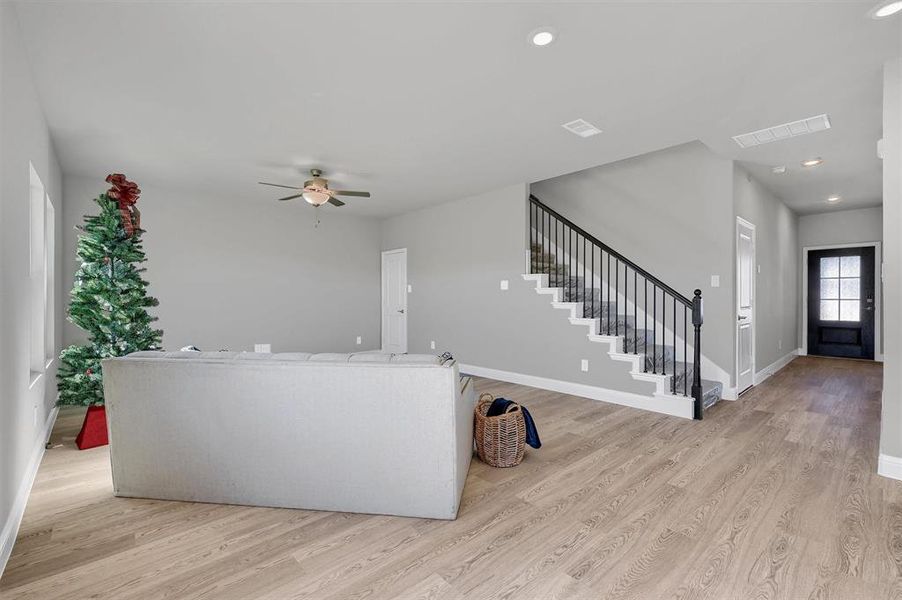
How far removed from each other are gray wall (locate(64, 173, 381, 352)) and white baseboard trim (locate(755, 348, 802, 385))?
233 inches

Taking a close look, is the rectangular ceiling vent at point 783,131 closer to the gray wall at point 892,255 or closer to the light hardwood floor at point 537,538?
the gray wall at point 892,255

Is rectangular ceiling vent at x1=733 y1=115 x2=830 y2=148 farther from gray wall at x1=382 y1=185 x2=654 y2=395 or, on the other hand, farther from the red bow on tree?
the red bow on tree

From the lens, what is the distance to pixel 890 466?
2689 millimetres

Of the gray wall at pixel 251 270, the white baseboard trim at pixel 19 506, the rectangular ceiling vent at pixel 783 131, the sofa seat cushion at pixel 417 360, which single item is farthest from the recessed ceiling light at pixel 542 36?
the gray wall at pixel 251 270

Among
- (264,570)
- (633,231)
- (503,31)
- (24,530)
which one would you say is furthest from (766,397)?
(24,530)

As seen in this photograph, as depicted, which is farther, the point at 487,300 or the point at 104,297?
the point at 487,300

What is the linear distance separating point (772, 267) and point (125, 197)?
7.74 meters

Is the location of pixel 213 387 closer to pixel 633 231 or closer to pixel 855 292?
pixel 633 231

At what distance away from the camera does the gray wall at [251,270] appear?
216 inches

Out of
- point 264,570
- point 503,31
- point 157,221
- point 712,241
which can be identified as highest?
point 503,31

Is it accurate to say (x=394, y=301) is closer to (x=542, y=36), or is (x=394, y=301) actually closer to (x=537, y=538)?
(x=542, y=36)

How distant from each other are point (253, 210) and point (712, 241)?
243 inches

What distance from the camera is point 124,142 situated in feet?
12.9

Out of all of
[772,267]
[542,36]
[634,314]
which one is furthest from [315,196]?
[772,267]
